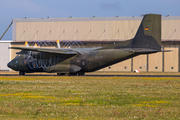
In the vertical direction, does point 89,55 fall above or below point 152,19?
below

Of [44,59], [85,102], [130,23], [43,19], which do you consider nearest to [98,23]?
[130,23]

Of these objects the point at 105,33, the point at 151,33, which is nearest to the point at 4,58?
the point at 105,33

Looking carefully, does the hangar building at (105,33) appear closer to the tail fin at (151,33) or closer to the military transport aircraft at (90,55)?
the military transport aircraft at (90,55)

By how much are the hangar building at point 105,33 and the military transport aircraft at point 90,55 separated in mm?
26238

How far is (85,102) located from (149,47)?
2256cm

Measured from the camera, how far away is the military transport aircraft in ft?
115

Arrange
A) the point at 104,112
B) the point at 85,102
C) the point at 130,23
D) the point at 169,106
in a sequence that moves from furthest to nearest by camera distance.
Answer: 1. the point at 130,23
2. the point at 85,102
3. the point at 169,106
4. the point at 104,112

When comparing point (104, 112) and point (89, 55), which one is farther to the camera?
point (89, 55)

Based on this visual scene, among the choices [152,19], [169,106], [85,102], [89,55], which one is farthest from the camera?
[89,55]

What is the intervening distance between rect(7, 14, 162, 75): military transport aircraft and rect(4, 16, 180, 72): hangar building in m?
26.2

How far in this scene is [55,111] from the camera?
11.6 metres

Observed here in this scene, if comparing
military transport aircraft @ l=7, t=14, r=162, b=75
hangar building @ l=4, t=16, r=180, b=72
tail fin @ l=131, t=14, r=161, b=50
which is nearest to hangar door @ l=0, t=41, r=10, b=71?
hangar building @ l=4, t=16, r=180, b=72

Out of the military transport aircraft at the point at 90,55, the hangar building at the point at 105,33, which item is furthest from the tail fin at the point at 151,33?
the hangar building at the point at 105,33

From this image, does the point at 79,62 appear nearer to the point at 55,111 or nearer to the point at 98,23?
the point at 55,111
